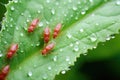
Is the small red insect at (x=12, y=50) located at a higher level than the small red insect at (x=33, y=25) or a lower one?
lower

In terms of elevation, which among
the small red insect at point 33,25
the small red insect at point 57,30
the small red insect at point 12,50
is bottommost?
the small red insect at point 12,50

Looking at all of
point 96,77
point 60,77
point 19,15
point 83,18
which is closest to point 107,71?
point 96,77

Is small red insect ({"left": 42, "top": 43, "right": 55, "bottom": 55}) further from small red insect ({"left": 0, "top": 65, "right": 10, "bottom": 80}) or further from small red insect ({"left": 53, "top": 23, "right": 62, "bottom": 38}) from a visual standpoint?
small red insect ({"left": 0, "top": 65, "right": 10, "bottom": 80})

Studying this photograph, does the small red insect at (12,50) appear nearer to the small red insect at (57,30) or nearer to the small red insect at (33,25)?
the small red insect at (33,25)

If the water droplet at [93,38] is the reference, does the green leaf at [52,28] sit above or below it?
above

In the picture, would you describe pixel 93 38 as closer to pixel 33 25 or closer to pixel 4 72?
pixel 33 25

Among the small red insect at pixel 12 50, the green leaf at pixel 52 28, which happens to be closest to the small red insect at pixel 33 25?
the green leaf at pixel 52 28

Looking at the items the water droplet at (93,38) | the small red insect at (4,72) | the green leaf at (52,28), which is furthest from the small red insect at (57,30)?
the small red insect at (4,72)

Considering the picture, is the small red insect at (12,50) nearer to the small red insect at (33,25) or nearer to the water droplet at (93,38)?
the small red insect at (33,25)

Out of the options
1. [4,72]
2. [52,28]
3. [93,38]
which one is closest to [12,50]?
[4,72]
